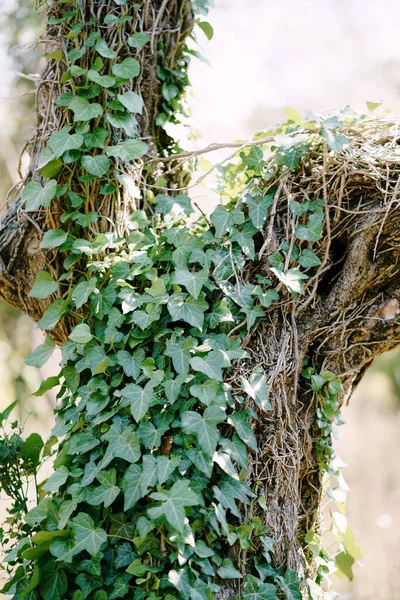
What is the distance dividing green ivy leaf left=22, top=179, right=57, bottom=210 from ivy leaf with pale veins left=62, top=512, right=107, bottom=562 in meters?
0.91

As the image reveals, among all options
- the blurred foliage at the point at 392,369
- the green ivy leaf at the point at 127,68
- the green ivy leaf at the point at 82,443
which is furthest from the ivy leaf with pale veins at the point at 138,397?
the blurred foliage at the point at 392,369

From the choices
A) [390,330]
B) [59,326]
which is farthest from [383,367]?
[59,326]

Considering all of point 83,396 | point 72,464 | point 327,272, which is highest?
point 327,272

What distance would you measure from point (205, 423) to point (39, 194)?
866mm

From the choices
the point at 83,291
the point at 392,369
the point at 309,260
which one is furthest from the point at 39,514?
the point at 392,369

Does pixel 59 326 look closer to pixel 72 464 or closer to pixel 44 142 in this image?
pixel 72 464

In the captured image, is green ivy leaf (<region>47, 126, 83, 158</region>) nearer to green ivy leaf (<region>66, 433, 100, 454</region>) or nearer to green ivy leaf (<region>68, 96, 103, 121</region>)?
green ivy leaf (<region>68, 96, 103, 121</region>)

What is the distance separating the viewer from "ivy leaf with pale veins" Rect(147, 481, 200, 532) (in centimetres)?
128

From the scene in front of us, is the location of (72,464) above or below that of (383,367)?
below

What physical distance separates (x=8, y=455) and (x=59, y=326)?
44cm

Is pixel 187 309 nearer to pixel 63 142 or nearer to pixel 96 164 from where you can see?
pixel 96 164

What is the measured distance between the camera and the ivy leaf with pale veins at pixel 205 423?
54.3 inches

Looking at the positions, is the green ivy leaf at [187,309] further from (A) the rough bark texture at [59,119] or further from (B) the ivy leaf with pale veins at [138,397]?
(A) the rough bark texture at [59,119]

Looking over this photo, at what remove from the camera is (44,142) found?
1.81m
